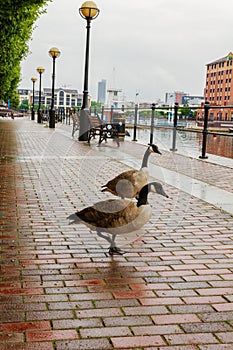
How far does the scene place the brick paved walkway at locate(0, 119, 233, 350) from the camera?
8.75 feet

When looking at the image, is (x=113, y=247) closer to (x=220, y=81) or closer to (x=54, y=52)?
(x=54, y=52)

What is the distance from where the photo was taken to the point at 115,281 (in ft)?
11.5

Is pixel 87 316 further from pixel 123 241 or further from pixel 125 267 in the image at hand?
pixel 123 241

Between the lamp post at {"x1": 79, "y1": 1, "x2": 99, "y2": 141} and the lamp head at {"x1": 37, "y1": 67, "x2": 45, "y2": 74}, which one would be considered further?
the lamp head at {"x1": 37, "y1": 67, "x2": 45, "y2": 74}

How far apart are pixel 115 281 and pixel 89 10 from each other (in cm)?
1525

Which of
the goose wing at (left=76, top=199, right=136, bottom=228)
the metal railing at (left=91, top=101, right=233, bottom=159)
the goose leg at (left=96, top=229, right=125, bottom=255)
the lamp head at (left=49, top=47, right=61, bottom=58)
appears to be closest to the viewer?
the goose wing at (left=76, top=199, right=136, bottom=228)

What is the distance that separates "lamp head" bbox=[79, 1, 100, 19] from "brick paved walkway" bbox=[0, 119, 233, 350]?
486 inches

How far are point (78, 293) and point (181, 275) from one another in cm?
88

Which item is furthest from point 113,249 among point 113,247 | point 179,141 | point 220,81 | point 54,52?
point 220,81

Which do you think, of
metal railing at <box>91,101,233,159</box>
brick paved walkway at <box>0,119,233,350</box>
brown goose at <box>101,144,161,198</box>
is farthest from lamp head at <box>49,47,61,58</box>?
brown goose at <box>101,144,161,198</box>

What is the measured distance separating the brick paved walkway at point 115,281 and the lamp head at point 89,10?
40.5ft

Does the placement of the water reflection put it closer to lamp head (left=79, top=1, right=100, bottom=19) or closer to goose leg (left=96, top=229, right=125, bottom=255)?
lamp head (left=79, top=1, right=100, bottom=19)

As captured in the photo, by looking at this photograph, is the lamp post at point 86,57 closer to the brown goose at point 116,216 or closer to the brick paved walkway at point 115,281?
the brick paved walkway at point 115,281

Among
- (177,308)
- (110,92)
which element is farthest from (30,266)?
(110,92)
